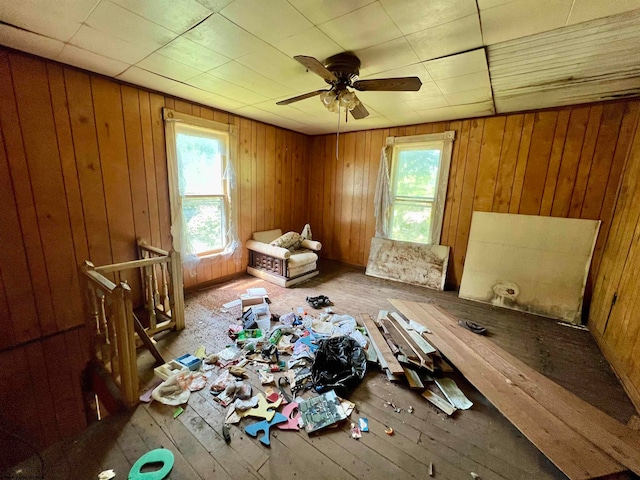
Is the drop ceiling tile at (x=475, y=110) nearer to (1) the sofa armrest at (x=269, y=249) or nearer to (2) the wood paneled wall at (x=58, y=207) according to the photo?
(1) the sofa armrest at (x=269, y=249)

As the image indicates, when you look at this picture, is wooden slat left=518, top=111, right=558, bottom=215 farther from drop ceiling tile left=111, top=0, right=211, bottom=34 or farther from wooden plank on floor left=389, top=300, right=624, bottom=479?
drop ceiling tile left=111, top=0, right=211, bottom=34

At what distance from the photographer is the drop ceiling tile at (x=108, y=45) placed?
166 centimetres

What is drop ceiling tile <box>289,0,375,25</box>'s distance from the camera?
1327mm

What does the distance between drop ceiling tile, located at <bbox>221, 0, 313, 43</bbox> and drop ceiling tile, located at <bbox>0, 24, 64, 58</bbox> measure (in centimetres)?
137

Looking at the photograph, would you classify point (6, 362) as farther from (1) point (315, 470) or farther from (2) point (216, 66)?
(2) point (216, 66)

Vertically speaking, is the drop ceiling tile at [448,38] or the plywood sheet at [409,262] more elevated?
the drop ceiling tile at [448,38]

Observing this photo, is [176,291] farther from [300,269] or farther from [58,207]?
[300,269]

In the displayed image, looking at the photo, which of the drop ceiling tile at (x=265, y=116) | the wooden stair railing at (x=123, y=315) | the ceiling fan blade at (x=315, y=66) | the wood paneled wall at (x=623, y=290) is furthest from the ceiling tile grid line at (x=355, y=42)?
the wooden stair railing at (x=123, y=315)

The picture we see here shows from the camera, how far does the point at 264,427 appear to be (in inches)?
57.9

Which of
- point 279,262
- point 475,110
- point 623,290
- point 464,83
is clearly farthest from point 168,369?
point 475,110

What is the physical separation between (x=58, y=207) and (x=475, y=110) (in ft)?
14.5

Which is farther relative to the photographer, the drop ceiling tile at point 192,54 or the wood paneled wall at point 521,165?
the wood paneled wall at point 521,165

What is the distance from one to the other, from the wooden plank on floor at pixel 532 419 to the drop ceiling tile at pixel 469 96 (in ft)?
7.68

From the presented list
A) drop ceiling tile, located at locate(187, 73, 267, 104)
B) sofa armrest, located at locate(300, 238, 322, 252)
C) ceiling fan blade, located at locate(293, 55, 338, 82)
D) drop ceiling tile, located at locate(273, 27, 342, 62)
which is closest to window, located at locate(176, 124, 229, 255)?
drop ceiling tile, located at locate(187, 73, 267, 104)
